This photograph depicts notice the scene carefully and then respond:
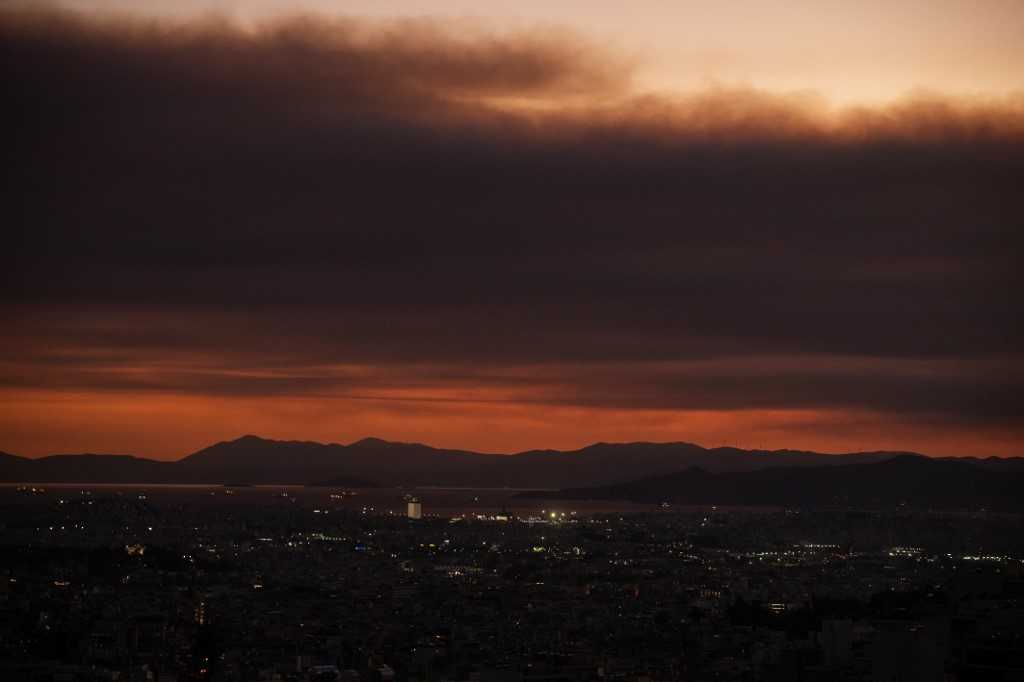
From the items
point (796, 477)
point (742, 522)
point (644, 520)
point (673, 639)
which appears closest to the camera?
point (673, 639)

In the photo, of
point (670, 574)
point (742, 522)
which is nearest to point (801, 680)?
point (670, 574)

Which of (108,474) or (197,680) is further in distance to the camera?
(108,474)

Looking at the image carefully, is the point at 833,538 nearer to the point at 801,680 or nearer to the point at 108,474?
the point at 801,680

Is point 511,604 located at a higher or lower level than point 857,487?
lower

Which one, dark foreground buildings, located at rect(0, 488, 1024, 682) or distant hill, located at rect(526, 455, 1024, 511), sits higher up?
distant hill, located at rect(526, 455, 1024, 511)

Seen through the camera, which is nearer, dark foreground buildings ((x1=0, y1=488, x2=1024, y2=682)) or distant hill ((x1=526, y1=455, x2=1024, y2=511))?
dark foreground buildings ((x1=0, y1=488, x2=1024, y2=682))

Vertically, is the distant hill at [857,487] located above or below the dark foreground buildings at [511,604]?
above

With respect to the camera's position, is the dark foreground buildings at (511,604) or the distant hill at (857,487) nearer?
the dark foreground buildings at (511,604)

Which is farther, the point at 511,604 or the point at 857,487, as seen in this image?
the point at 857,487
